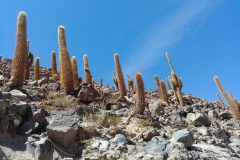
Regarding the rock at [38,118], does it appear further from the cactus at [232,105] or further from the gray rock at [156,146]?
the cactus at [232,105]

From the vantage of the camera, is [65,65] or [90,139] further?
[65,65]

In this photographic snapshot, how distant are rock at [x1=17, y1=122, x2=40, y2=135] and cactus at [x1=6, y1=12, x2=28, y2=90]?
443 cm

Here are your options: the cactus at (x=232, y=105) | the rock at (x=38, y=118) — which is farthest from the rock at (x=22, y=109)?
the cactus at (x=232, y=105)

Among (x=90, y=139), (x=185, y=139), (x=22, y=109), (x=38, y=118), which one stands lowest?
(x=185, y=139)

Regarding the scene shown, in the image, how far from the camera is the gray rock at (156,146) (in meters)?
5.16

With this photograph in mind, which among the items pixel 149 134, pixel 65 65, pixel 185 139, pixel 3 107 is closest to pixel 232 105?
pixel 65 65

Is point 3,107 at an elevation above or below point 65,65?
below

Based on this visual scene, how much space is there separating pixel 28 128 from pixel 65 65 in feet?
21.1

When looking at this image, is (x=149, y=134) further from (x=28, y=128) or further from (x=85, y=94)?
(x=85, y=94)

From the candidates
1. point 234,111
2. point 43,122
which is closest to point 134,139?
point 43,122

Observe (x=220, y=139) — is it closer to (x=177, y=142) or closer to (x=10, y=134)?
(x=177, y=142)

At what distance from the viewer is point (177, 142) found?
562cm

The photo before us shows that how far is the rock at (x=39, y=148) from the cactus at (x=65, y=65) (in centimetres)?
591

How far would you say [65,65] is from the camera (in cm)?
1162
